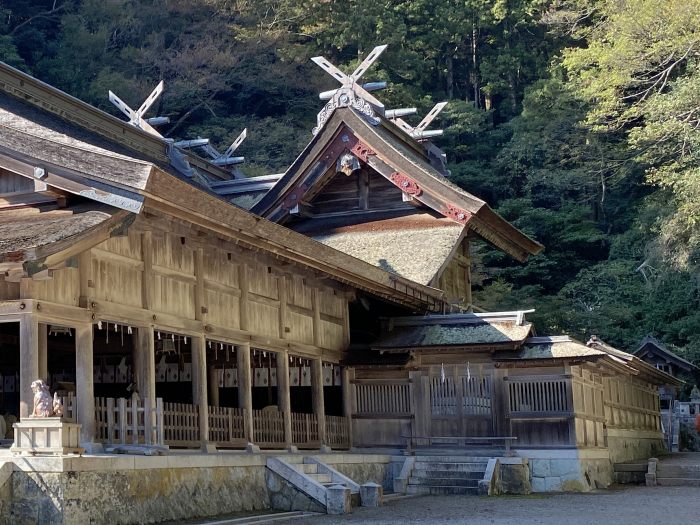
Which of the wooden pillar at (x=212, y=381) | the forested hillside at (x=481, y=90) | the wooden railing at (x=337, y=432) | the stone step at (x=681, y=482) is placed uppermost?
the forested hillside at (x=481, y=90)

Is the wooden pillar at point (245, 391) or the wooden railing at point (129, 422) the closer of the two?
the wooden railing at point (129, 422)

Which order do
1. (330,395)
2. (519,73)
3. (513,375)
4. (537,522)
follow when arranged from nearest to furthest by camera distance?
(537,522), (513,375), (330,395), (519,73)

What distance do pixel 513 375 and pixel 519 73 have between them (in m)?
40.4

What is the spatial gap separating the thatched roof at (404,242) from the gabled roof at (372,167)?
1.88 feet

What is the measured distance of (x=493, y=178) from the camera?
180ft

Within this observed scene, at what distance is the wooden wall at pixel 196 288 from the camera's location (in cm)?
1443

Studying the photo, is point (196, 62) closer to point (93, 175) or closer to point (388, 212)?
point (388, 212)

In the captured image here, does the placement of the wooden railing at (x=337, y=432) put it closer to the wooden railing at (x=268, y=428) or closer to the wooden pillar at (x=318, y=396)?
the wooden pillar at (x=318, y=396)

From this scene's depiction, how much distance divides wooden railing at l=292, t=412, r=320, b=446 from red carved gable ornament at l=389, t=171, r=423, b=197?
906 centimetres

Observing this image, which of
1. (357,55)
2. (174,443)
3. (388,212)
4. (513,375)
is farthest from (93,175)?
(357,55)

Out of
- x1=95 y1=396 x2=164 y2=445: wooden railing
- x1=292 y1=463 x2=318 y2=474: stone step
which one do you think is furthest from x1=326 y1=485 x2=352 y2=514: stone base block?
x1=95 y1=396 x2=164 y2=445: wooden railing

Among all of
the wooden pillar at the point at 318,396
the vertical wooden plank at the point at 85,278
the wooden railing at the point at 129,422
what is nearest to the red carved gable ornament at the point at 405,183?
the wooden pillar at the point at 318,396

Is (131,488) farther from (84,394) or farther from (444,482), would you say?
(444,482)

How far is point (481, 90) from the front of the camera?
6178cm
